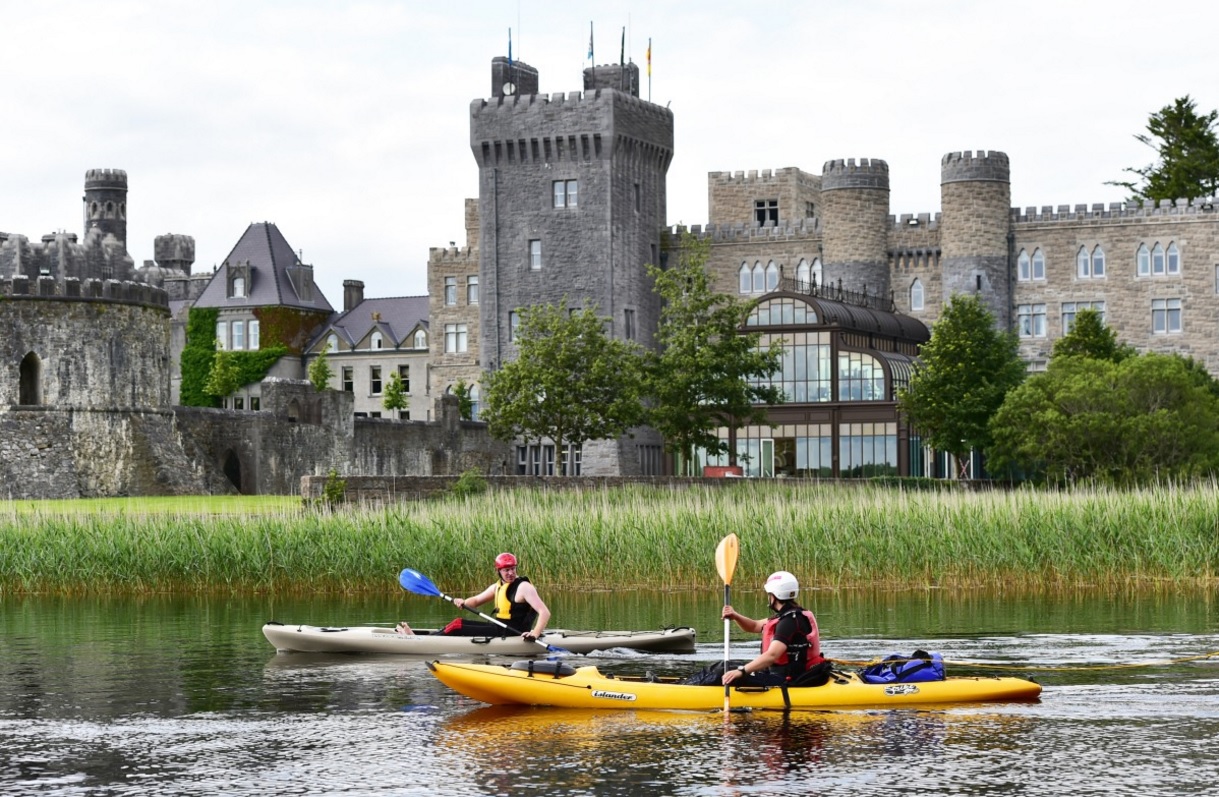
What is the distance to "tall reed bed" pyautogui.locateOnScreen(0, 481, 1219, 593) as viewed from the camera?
28.1 meters

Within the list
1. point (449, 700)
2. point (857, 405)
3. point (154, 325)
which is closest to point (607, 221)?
point (857, 405)

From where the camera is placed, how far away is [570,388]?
57.3 meters

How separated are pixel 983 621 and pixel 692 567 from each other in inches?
231

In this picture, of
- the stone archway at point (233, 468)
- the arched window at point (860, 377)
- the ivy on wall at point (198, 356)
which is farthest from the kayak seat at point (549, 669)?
the ivy on wall at point (198, 356)

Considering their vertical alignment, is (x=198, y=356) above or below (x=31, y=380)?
above

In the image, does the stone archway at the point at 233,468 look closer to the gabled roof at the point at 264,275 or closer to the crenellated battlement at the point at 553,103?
the crenellated battlement at the point at 553,103

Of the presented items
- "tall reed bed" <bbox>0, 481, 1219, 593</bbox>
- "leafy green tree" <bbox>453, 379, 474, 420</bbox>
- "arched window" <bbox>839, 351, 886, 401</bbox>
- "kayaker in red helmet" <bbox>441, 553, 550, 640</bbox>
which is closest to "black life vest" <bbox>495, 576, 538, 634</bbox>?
"kayaker in red helmet" <bbox>441, 553, 550, 640</bbox>

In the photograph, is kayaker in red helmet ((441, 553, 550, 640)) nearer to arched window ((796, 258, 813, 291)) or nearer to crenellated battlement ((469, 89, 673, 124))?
crenellated battlement ((469, 89, 673, 124))

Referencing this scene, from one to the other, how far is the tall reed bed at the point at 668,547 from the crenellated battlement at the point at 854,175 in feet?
141

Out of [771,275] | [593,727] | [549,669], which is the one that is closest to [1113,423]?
[771,275]

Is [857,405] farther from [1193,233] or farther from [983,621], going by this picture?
[983,621]

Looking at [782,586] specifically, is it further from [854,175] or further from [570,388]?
[854,175]

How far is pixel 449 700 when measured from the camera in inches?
736

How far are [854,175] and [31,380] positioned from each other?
3330 cm
